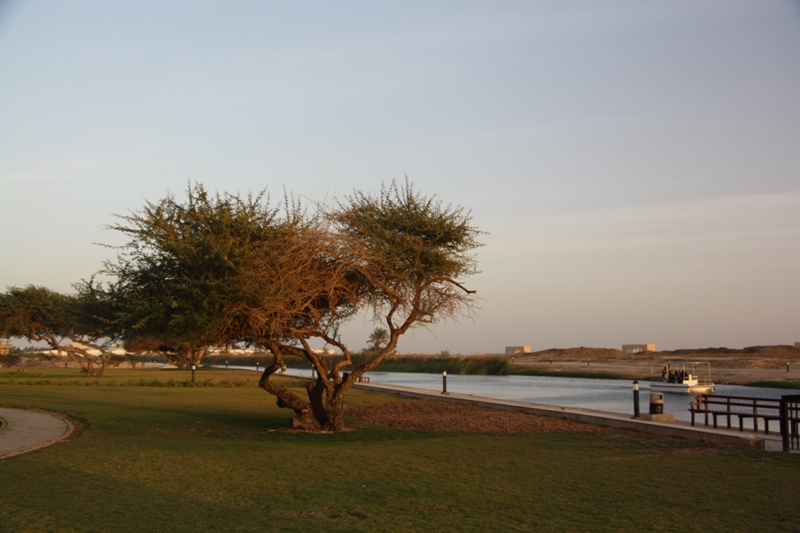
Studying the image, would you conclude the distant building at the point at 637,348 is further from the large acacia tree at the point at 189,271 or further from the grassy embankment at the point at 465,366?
the large acacia tree at the point at 189,271

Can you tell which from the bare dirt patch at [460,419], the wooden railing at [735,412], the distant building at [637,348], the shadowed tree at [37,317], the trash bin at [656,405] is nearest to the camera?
the wooden railing at [735,412]

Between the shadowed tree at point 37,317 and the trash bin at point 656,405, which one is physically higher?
the shadowed tree at point 37,317

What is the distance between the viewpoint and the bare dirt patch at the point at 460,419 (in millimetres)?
17578

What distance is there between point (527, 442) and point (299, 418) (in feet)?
19.2

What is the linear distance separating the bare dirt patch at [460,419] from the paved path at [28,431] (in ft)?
26.2

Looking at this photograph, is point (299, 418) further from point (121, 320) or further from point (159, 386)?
point (159, 386)

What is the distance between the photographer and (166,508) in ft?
28.8

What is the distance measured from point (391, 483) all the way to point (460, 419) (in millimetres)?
9602

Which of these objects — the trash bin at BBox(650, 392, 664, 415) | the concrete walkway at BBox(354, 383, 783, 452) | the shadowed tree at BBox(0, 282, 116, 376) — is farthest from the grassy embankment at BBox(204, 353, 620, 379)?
the trash bin at BBox(650, 392, 664, 415)

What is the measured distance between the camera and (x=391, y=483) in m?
10.4

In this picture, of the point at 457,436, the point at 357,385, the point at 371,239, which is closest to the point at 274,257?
the point at 371,239

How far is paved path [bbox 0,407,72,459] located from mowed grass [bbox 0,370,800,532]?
60 cm

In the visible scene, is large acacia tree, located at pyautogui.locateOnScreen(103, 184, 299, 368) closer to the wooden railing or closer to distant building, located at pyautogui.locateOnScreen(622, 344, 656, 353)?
the wooden railing

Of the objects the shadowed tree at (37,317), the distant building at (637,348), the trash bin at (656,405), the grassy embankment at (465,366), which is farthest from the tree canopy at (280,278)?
the distant building at (637,348)
